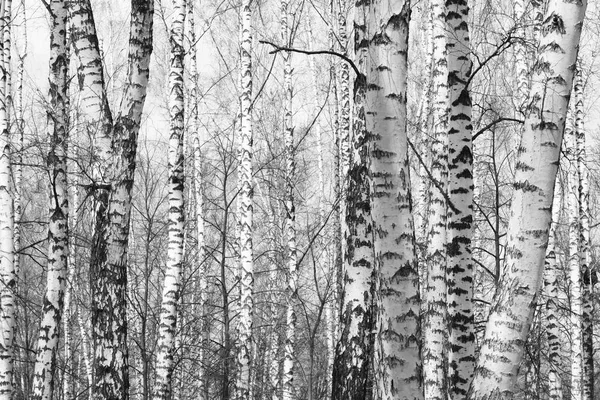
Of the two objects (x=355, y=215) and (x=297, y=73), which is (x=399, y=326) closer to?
(x=355, y=215)

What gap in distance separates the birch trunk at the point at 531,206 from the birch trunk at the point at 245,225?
249 inches

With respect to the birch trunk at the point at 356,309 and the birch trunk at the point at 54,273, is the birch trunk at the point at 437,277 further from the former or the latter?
the birch trunk at the point at 54,273

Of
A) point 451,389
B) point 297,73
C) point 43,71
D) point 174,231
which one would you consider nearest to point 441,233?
point 451,389

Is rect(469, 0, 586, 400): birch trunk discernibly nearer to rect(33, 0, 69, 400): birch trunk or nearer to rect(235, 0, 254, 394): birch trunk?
rect(33, 0, 69, 400): birch trunk

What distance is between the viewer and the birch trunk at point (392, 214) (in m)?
3.44

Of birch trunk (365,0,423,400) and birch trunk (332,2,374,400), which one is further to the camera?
birch trunk (332,2,374,400)

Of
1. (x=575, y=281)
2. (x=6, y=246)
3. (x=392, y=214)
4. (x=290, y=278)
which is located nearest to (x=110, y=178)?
(x=6, y=246)

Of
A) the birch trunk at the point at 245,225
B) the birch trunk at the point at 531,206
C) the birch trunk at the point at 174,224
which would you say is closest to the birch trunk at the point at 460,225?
the birch trunk at the point at 531,206

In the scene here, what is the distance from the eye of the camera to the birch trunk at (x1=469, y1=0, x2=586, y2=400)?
3.40 metres

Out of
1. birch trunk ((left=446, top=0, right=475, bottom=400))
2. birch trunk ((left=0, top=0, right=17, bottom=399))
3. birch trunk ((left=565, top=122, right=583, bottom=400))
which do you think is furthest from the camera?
birch trunk ((left=565, top=122, right=583, bottom=400))

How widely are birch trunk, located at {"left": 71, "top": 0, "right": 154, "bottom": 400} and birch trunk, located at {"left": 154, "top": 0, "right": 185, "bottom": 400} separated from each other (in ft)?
5.95

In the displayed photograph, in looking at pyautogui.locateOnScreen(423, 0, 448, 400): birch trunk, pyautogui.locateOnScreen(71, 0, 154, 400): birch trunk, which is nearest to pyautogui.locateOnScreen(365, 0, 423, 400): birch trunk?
pyautogui.locateOnScreen(71, 0, 154, 400): birch trunk

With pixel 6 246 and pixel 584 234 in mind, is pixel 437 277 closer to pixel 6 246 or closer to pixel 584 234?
pixel 6 246

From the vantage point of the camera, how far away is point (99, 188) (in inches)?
225
